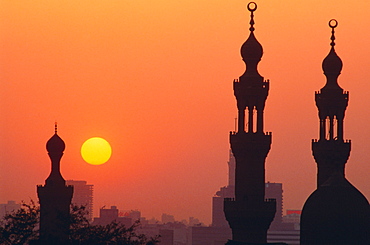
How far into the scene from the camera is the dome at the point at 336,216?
85500 mm

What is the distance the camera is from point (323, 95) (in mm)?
96625

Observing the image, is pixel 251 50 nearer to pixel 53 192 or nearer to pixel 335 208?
pixel 335 208

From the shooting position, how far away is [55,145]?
321 ft

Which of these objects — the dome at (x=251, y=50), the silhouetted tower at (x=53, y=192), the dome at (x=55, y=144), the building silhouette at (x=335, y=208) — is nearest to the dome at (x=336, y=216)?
the building silhouette at (x=335, y=208)

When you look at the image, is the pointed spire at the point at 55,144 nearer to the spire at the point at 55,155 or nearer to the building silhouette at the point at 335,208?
the spire at the point at 55,155

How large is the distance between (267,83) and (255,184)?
7313mm

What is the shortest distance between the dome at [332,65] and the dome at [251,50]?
7.80 meters

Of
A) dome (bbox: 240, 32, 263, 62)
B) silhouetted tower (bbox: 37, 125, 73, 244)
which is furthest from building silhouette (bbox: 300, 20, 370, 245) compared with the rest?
silhouetted tower (bbox: 37, 125, 73, 244)

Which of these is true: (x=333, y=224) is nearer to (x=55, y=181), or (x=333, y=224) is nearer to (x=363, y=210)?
(x=363, y=210)

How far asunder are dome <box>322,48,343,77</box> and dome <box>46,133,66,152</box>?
67.7ft

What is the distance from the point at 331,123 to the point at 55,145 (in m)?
20.8

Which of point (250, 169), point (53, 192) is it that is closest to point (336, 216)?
point (250, 169)

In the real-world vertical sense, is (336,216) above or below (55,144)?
below

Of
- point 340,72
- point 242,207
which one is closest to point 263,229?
point 242,207
